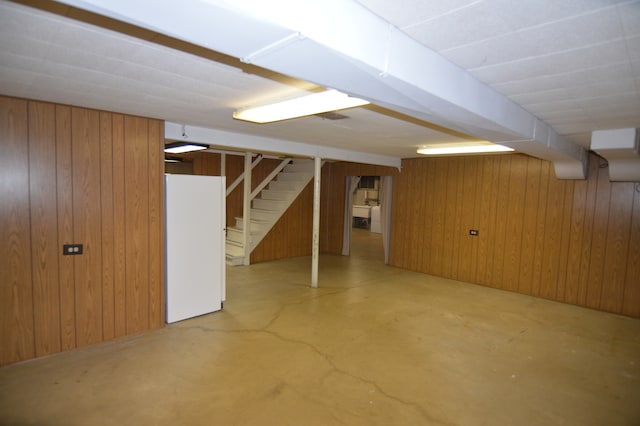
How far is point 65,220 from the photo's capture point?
307 cm

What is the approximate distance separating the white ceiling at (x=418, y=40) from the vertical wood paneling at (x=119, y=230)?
13.5 inches

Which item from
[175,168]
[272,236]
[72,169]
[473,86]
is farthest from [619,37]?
[175,168]

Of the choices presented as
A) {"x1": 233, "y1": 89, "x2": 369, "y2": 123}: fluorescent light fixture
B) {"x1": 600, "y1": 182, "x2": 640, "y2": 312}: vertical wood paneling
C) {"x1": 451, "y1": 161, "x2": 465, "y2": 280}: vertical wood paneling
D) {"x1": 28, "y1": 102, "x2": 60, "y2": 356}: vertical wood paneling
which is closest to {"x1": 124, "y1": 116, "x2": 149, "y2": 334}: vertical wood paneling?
{"x1": 28, "y1": 102, "x2": 60, "y2": 356}: vertical wood paneling

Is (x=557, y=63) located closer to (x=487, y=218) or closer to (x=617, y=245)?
(x=617, y=245)

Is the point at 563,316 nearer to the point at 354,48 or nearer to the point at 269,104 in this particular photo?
the point at 269,104

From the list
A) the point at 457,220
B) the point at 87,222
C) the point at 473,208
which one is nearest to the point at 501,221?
the point at 473,208

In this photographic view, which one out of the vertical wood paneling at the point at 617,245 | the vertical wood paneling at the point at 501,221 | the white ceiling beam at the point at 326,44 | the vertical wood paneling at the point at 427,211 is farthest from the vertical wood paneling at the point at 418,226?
the white ceiling beam at the point at 326,44

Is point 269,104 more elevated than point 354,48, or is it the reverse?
point 269,104

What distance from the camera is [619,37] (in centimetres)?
142

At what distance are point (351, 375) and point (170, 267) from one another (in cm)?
232

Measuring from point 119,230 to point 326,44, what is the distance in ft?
10.3

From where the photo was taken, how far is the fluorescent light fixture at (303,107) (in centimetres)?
232

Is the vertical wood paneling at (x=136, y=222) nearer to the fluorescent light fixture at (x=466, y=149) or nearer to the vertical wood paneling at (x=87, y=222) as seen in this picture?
the vertical wood paneling at (x=87, y=222)

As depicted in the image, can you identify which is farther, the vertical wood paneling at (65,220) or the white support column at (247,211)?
the white support column at (247,211)
